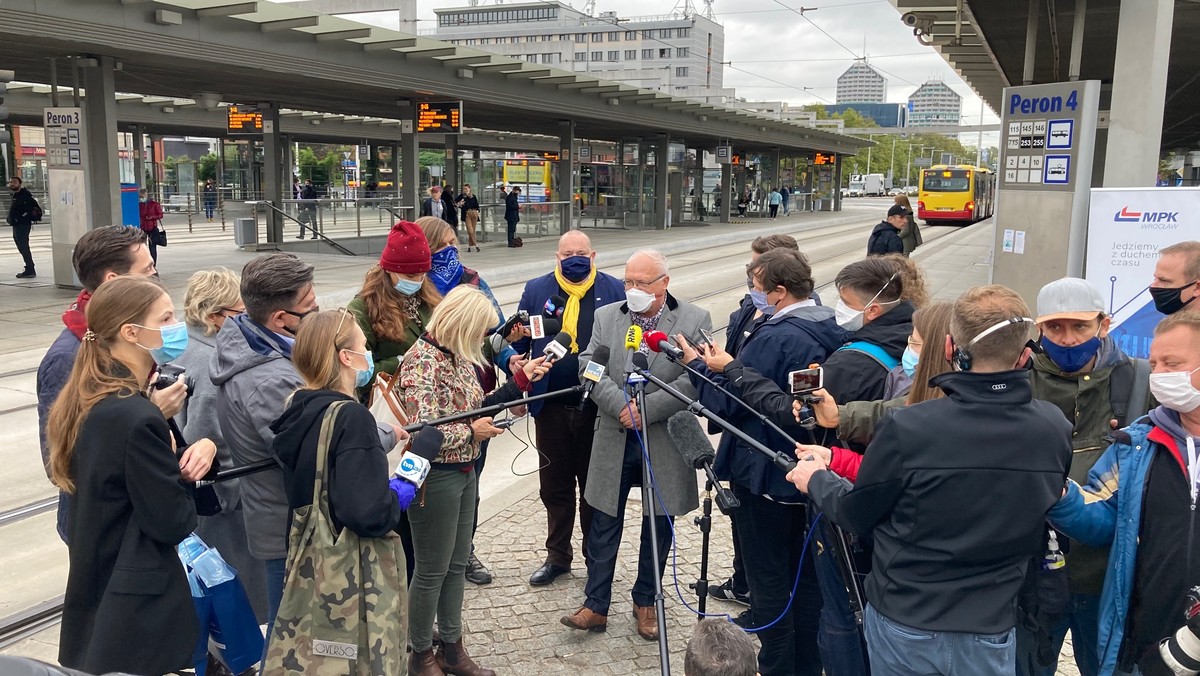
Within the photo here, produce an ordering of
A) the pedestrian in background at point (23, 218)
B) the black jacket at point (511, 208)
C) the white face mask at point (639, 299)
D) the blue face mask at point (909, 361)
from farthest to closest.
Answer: the black jacket at point (511, 208) < the pedestrian in background at point (23, 218) < the white face mask at point (639, 299) < the blue face mask at point (909, 361)

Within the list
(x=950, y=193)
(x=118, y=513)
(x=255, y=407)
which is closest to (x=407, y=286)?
(x=255, y=407)

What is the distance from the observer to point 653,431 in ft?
14.9

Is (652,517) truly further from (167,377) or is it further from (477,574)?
(167,377)

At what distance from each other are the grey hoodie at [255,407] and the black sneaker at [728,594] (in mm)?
2421

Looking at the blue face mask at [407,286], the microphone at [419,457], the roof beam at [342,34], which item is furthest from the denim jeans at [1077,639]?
the roof beam at [342,34]

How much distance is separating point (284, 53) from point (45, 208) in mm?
25897

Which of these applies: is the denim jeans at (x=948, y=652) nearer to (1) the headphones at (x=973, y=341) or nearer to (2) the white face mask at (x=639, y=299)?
(1) the headphones at (x=973, y=341)

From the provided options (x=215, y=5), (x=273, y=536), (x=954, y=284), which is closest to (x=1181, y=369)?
(x=273, y=536)

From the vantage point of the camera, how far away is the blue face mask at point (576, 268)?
5105 mm

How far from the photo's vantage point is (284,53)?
56.7 feet

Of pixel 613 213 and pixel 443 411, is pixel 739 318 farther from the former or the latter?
pixel 613 213

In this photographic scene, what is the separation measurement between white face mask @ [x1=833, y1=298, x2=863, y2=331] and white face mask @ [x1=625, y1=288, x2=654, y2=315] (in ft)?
3.04

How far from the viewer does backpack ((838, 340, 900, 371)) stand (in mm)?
3697

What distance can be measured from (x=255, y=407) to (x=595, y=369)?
55.3 inches
